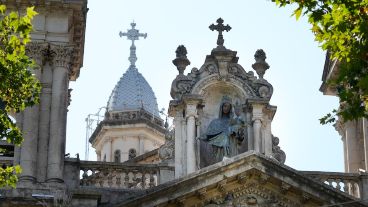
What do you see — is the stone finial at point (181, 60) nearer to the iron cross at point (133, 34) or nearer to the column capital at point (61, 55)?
the column capital at point (61, 55)

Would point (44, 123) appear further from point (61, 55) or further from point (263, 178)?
point (263, 178)

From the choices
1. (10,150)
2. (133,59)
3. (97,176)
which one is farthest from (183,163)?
(133,59)

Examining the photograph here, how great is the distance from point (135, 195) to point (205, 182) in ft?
4.89

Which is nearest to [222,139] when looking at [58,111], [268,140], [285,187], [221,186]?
[268,140]

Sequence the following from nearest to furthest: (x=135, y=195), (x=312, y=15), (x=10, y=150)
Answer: (x=312, y=15) < (x=135, y=195) < (x=10, y=150)

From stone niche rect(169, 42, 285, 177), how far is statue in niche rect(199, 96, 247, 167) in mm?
23

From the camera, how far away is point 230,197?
1029 inches

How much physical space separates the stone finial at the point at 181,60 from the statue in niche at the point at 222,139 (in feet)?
4.78

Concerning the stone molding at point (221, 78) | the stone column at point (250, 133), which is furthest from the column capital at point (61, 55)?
the stone column at point (250, 133)

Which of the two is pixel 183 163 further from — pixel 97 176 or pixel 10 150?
pixel 10 150

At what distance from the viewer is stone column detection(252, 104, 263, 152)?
93.0ft

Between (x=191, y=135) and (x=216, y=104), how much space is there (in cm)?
150

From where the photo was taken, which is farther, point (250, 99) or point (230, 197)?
point (250, 99)

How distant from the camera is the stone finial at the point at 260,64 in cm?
2919
